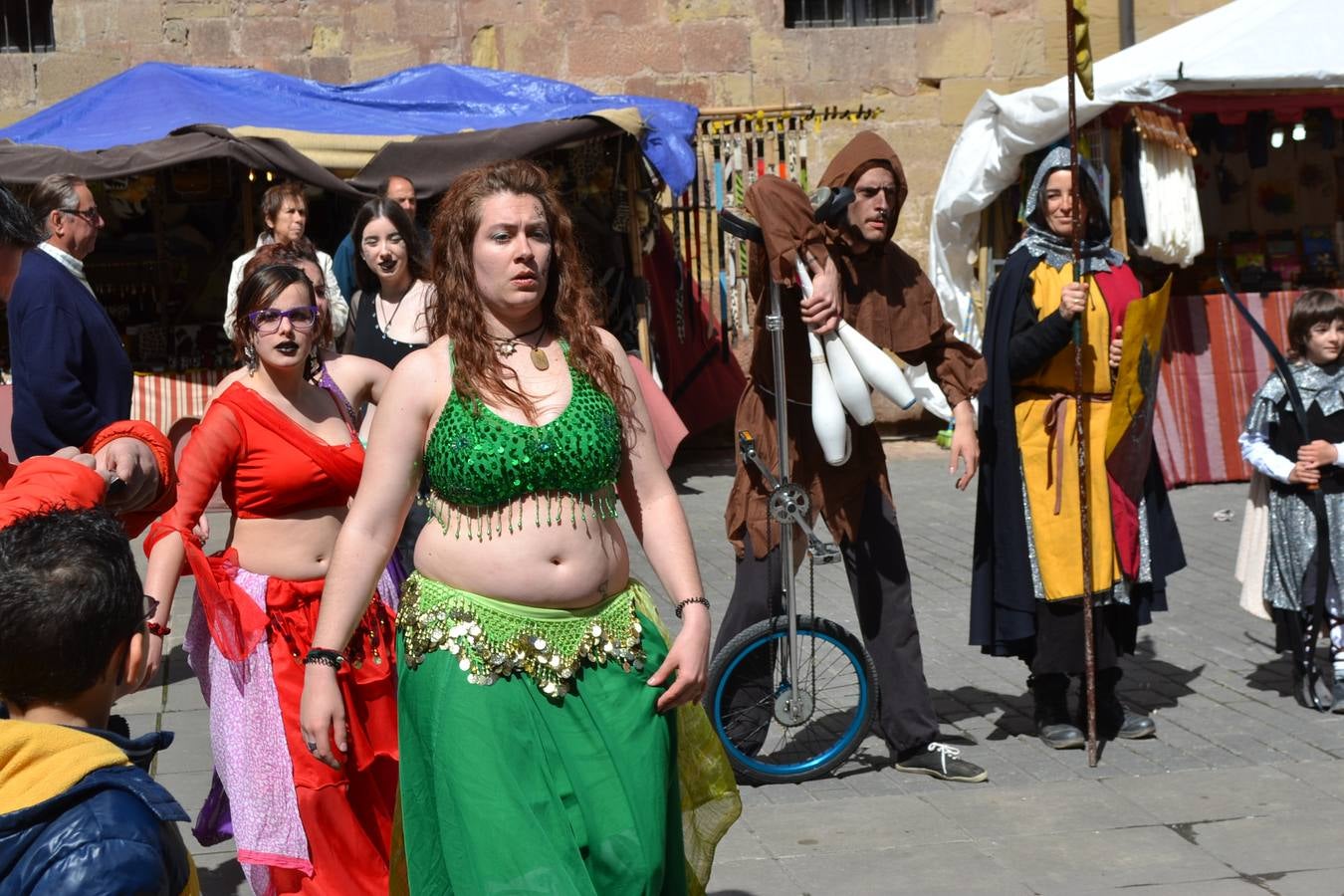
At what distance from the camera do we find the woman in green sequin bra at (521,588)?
11.2 feet

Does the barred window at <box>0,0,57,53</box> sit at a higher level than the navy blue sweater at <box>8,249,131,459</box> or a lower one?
higher

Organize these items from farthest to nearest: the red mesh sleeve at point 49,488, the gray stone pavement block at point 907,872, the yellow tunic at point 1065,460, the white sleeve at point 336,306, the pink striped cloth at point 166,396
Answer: the pink striped cloth at point 166,396 → the white sleeve at point 336,306 → the yellow tunic at point 1065,460 → the gray stone pavement block at point 907,872 → the red mesh sleeve at point 49,488

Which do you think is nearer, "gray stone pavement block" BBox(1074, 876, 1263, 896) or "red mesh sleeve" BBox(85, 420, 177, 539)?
"red mesh sleeve" BBox(85, 420, 177, 539)

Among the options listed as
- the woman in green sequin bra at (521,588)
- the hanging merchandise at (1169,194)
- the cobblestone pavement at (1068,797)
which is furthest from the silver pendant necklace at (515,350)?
the hanging merchandise at (1169,194)

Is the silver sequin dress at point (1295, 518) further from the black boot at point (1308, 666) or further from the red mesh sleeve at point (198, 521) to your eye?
the red mesh sleeve at point (198, 521)

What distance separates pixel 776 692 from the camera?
18.8 ft

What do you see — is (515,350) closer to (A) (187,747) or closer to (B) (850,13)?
(A) (187,747)

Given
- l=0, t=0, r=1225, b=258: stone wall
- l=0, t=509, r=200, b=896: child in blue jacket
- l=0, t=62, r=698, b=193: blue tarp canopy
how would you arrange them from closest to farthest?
l=0, t=509, r=200, b=896: child in blue jacket
l=0, t=62, r=698, b=193: blue tarp canopy
l=0, t=0, r=1225, b=258: stone wall

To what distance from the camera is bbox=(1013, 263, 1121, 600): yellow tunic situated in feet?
20.0

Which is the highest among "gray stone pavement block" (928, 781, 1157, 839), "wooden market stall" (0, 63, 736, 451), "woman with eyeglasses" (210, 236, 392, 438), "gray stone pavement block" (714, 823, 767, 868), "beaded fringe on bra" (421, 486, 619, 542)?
"wooden market stall" (0, 63, 736, 451)

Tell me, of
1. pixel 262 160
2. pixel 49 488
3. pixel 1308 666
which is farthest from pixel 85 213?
pixel 262 160

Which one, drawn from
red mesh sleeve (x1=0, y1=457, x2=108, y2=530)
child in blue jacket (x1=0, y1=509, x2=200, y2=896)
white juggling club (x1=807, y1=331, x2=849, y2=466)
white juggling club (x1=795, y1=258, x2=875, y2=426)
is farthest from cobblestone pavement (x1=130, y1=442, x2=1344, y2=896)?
child in blue jacket (x1=0, y1=509, x2=200, y2=896)

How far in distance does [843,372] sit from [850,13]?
9583 mm

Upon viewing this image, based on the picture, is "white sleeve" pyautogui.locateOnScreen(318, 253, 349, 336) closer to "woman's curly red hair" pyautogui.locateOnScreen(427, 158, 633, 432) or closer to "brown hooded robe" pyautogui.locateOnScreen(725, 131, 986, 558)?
"brown hooded robe" pyautogui.locateOnScreen(725, 131, 986, 558)
